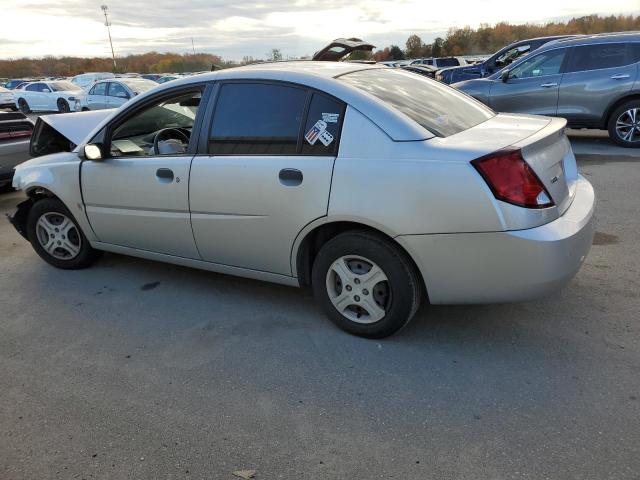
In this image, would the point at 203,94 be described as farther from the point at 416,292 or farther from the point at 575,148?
the point at 575,148

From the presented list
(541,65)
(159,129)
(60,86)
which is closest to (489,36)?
(60,86)

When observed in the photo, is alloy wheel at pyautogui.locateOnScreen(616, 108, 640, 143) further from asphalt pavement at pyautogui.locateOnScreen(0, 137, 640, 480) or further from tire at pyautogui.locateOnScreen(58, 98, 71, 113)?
tire at pyautogui.locateOnScreen(58, 98, 71, 113)

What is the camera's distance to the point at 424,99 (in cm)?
350

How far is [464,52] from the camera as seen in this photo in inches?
2240

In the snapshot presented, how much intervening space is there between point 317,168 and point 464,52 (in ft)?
195

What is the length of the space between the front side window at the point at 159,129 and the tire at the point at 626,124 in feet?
24.2

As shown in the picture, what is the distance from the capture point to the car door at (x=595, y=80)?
8.73m

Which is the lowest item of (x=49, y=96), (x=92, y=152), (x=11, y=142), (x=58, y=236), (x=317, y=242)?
(x=58, y=236)

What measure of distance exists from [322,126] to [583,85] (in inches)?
301

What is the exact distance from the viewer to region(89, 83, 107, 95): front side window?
672 inches

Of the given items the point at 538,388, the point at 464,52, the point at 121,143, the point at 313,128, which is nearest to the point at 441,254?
the point at 538,388

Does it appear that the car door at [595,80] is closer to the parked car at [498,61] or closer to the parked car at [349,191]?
the parked car at [498,61]

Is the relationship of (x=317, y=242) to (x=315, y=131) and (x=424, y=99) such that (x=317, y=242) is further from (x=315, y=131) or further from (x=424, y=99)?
(x=424, y=99)

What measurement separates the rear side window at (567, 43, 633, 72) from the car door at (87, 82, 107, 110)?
13781 mm
